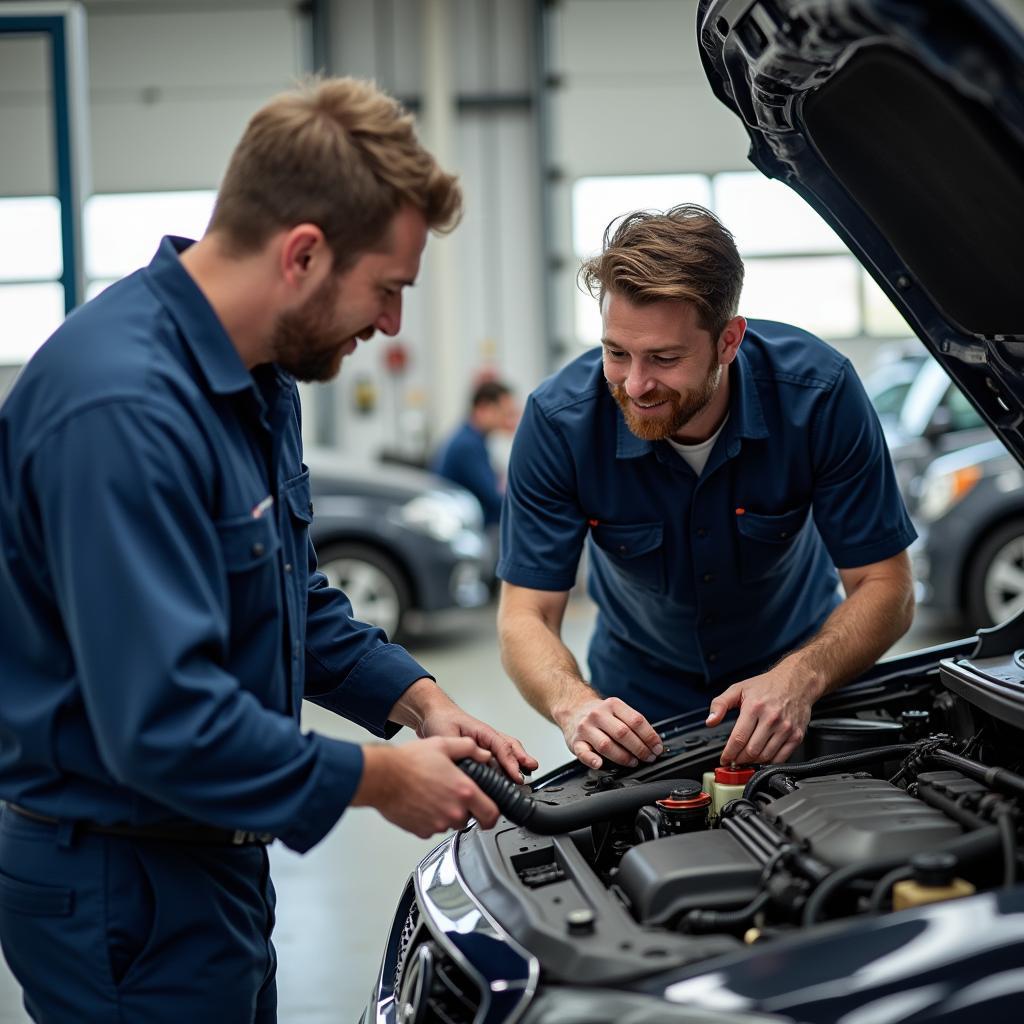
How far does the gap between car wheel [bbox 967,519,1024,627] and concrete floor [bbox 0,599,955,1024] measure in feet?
7.08

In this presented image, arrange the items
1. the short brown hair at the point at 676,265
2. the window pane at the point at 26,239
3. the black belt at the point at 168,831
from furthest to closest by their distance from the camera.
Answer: the window pane at the point at 26,239, the short brown hair at the point at 676,265, the black belt at the point at 168,831

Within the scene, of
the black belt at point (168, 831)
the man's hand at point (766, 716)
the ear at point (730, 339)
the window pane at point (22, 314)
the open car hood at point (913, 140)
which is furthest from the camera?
the window pane at point (22, 314)

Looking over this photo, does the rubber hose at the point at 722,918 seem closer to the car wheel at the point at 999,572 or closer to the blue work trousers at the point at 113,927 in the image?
the blue work trousers at the point at 113,927

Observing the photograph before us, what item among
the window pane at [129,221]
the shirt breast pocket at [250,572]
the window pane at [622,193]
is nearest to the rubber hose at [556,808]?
the shirt breast pocket at [250,572]

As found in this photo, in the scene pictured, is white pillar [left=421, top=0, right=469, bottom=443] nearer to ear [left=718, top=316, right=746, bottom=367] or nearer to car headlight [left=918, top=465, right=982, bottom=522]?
car headlight [left=918, top=465, right=982, bottom=522]

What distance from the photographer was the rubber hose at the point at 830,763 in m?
1.93

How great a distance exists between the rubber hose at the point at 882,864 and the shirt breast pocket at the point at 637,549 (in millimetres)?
1004

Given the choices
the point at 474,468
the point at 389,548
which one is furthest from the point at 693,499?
the point at 474,468

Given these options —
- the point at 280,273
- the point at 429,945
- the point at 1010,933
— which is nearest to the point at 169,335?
the point at 280,273

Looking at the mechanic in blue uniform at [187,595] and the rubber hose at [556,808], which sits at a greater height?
the mechanic in blue uniform at [187,595]

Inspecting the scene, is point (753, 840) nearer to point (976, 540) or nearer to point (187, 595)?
point (187, 595)

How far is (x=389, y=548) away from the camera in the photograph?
21.2 ft

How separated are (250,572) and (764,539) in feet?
4.13

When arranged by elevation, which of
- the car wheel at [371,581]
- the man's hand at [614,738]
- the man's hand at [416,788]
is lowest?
the car wheel at [371,581]
